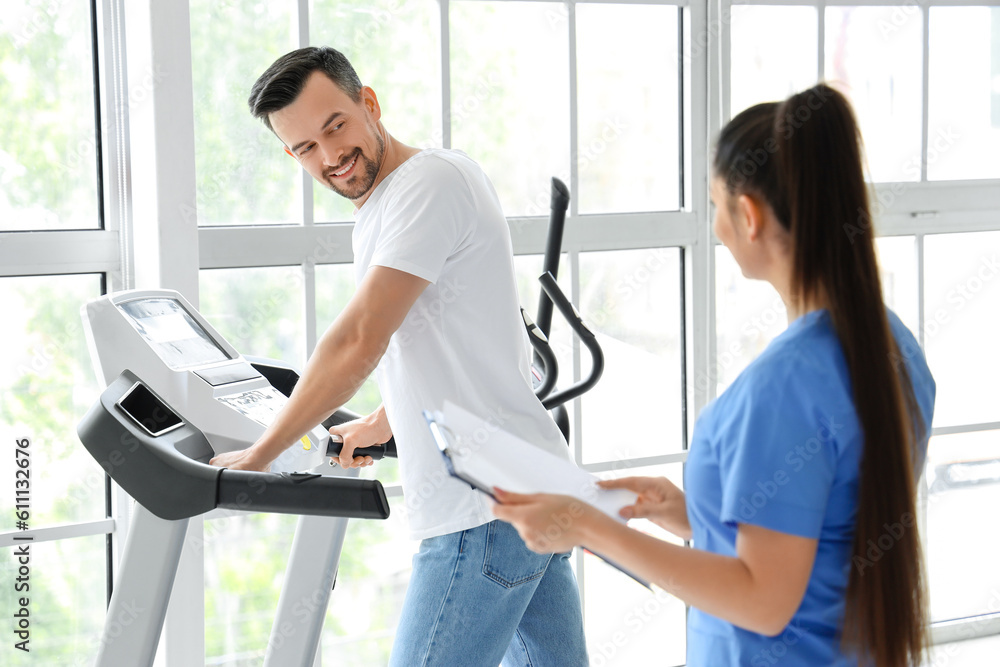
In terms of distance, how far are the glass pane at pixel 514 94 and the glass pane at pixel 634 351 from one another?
0.99ft

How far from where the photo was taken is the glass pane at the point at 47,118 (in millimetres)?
2006

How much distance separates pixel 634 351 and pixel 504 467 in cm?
182

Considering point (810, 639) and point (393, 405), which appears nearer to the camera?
point (810, 639)

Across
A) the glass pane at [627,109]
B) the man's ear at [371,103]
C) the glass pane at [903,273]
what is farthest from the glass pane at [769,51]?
the man's ear at [371,103]

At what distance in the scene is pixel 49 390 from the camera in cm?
209

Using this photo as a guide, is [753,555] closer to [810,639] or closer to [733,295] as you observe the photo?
[810,639]

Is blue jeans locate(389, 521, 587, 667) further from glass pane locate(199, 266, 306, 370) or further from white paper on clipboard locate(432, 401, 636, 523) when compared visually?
glass pane locate(199, 266, 306, 370)

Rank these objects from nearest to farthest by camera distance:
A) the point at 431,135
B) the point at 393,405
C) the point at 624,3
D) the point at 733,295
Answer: the point at 393,405
the point at 431,135
the point at 624,3
the point at 733,295

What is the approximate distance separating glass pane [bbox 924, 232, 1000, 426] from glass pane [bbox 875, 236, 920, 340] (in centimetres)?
7

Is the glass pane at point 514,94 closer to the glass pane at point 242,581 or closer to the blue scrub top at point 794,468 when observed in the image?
the glass pane at point 242,581

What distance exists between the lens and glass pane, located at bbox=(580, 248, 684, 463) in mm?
2666

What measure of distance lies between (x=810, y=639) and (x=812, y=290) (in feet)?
1.14

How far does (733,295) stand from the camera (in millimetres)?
→ 2820

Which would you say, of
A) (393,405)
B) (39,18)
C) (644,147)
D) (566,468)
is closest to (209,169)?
(39,18)
